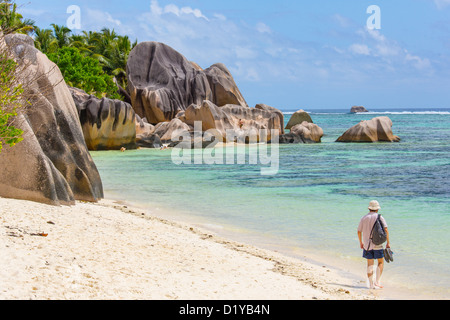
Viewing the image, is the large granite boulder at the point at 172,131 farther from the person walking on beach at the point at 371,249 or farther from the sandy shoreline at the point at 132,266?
the person walking on beach at the point at 371,249

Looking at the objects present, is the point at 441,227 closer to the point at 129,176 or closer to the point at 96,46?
the point at 129,176

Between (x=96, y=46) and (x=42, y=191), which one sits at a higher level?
(x=96, y=46)

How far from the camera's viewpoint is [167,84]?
147 ft

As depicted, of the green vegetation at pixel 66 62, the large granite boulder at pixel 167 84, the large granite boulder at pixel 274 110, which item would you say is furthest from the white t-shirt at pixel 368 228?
the large granite boulder at pixel 167 84

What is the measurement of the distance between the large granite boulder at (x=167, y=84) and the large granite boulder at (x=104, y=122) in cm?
1340

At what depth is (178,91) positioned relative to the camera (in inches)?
1759

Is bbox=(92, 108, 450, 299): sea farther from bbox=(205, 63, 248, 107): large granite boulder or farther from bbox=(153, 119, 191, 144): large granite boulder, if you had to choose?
bbox=(205, 63, 248, 107): large granite boulder

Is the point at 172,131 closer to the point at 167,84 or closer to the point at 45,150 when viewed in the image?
the point at 167,84
